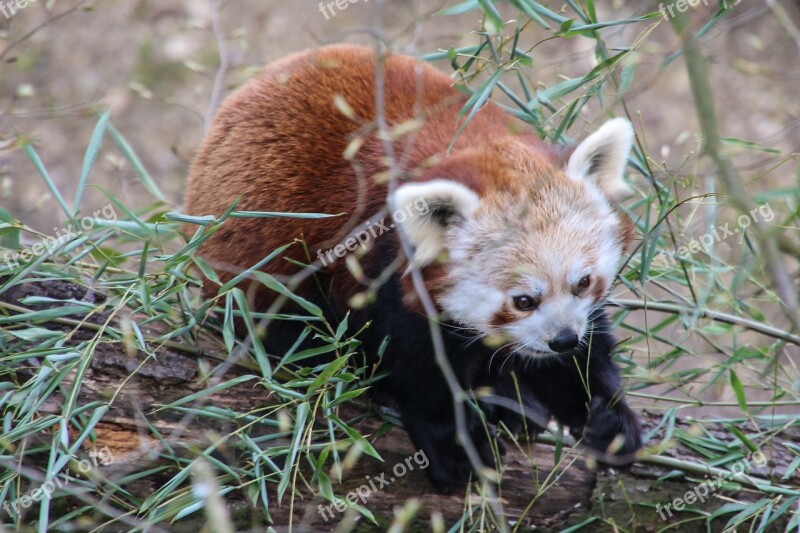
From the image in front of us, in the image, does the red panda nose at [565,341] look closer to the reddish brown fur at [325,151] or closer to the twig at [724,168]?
the reddish brown fur at [325,151]

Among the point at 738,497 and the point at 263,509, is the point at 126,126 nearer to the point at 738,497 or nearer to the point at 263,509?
the point at 263,509

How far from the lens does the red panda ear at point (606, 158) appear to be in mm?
2625

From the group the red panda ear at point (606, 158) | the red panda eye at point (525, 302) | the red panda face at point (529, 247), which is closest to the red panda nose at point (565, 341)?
the red panda face at point (529, 247)

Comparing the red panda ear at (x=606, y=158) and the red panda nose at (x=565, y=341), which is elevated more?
the red panda ear at (x=606, y=158)

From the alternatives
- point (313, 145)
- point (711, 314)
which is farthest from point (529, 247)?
point (313, 145)

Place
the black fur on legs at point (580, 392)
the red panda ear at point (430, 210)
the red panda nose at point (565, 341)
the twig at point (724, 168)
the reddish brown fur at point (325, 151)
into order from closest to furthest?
the twig at point (724, 168) → the red panda ear at point (430, 210) → the red panda nose at point (565, 341) → the reddish brown fur at point (325, 151) → the black fur on legs at point (580, 392)

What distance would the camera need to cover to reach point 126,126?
21.5ft

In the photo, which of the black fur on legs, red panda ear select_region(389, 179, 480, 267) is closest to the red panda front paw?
the black fur on legs

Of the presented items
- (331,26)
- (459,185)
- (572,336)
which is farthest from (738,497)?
(331,26)

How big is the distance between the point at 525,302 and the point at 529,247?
173 millimetres

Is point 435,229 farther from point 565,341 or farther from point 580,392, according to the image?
point 580,392

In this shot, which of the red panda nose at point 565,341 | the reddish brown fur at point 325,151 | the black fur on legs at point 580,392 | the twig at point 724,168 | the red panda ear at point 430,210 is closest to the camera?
the twig at point 724,168

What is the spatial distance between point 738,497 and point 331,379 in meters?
1.38

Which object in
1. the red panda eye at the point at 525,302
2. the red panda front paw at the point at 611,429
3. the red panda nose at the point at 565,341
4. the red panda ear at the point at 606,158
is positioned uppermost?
the red panda ear at the point at 606,158
